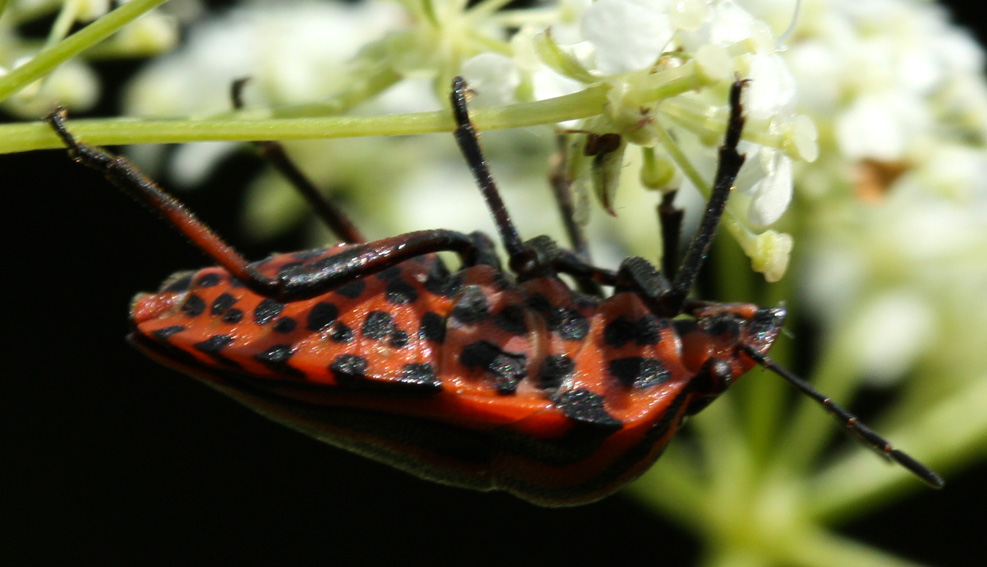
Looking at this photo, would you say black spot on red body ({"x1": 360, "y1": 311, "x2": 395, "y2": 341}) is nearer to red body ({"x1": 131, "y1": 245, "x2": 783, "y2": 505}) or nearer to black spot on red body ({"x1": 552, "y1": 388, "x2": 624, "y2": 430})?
red body ({"x1": 131, "y1": 245, "x2": 783, "y2": 505})

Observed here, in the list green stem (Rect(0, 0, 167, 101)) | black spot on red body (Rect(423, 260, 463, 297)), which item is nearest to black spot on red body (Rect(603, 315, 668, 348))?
black spot on red body (Rect(423, 260, 463, 297))

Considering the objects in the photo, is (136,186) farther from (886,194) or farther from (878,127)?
(886,194)

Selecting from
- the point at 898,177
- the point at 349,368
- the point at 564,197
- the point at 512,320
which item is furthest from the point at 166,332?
the point at 898,177

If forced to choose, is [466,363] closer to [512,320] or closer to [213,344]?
[512,320]

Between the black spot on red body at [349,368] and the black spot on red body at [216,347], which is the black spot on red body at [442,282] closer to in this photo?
the black spot on red body at [349,368]

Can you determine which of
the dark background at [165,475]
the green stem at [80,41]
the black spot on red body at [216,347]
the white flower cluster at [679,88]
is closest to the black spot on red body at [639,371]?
the white flower cluster at [679,88]

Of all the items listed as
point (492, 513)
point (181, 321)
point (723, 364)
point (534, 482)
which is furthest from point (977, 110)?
point (492, 513)
